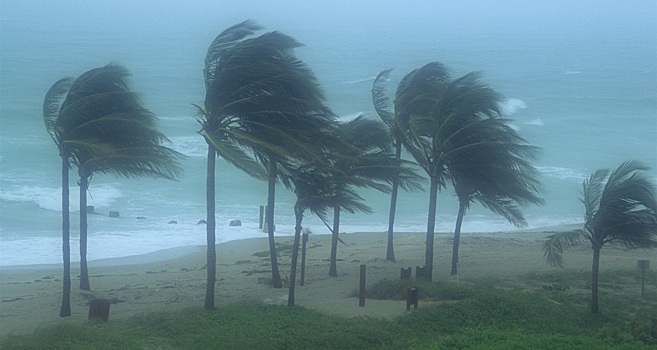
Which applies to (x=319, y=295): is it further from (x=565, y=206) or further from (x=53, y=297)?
(x=565, y=206)

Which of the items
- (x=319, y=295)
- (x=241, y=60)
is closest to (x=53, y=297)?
(x=319, y=295)

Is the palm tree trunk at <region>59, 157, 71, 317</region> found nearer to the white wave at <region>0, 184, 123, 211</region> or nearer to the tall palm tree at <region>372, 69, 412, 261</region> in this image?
the tall palm tree at <region>372, 69, 412, 261</region>

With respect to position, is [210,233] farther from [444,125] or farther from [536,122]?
[536,122]

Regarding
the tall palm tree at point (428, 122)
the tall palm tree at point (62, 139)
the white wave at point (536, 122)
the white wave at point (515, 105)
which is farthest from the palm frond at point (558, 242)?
the white wave at point (515, 105)

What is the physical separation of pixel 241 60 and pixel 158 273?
11.6 metres

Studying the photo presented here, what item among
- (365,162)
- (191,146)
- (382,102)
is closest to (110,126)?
(365,162)

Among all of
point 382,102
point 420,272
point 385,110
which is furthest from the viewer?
point 382,102

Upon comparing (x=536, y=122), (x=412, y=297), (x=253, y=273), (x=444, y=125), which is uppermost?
(x=536, y=122)

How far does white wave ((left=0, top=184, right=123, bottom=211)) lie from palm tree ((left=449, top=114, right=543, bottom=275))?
80.9ft

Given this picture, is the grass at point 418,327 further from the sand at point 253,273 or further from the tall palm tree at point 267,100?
the tall palm tree at point 267,100

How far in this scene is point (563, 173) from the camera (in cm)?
5244

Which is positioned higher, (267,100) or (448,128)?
(267,100)

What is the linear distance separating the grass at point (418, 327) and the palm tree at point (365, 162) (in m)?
2.48

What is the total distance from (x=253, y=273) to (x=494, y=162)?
8.38 metres
